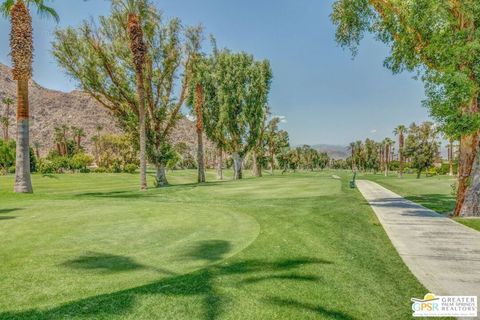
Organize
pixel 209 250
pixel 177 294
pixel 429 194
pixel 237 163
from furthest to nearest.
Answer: pixel 237 163
pixel 429 194
pixel 209 250
pixel 177 294

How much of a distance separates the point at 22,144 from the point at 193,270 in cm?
2028

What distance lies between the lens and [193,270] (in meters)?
5.96

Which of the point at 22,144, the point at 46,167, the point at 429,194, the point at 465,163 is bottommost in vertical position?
the point at 429,194

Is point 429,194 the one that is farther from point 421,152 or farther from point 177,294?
point 421,152

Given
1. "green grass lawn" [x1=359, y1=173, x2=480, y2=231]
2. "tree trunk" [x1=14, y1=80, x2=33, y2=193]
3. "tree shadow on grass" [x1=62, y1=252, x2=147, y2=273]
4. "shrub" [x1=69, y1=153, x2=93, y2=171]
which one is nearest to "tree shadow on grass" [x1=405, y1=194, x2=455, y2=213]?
"green grass lawn" [x1=359, y1=173, x2=480, y2=231]

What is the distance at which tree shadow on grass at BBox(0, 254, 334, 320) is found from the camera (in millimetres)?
4262

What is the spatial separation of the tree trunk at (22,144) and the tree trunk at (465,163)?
24119 mm

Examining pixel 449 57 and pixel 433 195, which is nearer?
pixel 449 57

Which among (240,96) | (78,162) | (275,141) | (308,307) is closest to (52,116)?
(78,162)

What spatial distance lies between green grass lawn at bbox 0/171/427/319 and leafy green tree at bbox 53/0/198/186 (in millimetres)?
23695

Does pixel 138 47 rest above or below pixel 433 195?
above

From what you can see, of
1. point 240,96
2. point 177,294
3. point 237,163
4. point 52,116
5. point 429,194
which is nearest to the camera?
point 177,294

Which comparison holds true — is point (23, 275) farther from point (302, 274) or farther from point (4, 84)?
point (4, 84)

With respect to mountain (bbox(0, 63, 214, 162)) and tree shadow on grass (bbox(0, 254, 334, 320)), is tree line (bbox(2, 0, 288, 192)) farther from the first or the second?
mountain (bbox(0, 63, 214, 162))
